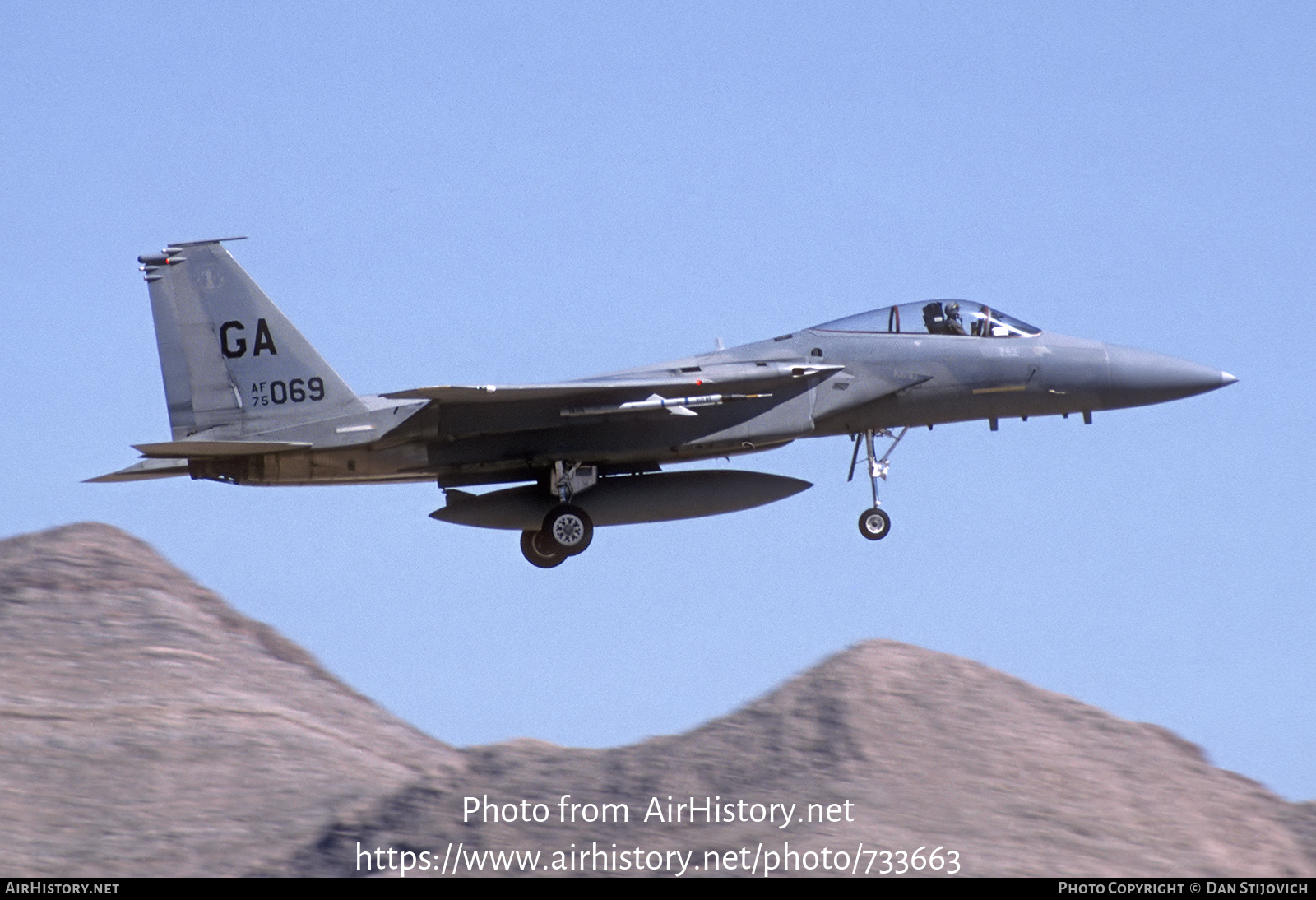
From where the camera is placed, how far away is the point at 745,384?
2481 centimetres

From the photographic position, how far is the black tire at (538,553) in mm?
25891

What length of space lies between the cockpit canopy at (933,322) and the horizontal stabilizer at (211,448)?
24.8 feet

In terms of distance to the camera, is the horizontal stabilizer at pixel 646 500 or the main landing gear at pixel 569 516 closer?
the main landing gear at pixel 569 516

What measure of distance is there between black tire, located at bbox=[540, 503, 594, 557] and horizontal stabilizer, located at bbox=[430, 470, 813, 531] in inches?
7.7

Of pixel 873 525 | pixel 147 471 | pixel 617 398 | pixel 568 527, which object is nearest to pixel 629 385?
pixel 617 398

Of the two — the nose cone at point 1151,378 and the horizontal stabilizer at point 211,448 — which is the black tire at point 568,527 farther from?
the nose cone at point 1151,378

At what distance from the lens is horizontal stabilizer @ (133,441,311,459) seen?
76.4ft

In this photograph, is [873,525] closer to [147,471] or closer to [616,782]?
[616,782]

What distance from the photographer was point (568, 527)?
82.3 feet

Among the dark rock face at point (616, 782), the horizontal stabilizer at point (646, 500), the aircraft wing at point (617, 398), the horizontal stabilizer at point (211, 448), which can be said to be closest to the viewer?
the horizontal stabilizer at point (211, 448)

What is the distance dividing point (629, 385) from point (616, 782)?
352 inches

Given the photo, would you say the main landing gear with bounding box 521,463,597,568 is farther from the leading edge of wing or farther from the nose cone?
the nose cone

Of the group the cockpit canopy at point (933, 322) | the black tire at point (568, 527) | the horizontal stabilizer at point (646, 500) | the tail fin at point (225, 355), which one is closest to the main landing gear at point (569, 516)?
the black tire at point (568, 527)
